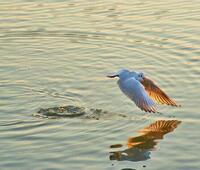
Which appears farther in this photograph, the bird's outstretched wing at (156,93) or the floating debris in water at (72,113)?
the bird's outstretched wing at (156,93)

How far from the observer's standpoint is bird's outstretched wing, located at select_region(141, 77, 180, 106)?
10273 mm

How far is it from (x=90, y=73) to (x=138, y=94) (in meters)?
2.22

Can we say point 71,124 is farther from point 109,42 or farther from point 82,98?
point 109,42

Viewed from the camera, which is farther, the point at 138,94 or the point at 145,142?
the point at 138,94

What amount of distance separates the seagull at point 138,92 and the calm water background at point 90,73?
0.21m

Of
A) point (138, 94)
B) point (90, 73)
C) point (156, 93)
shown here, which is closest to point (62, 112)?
point (138, 94)

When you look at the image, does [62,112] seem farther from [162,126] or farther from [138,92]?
[162,126]

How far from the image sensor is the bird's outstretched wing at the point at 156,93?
10273 millimetres

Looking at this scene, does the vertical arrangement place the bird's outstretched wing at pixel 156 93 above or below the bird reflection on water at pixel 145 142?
above

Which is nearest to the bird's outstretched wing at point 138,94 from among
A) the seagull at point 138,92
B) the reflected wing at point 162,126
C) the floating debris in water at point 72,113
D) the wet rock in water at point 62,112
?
the seagull at point 138,92

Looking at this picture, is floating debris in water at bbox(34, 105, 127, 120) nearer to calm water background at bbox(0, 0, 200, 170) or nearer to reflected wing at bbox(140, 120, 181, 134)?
calm water background at bbox(0, 0, 200, 170)

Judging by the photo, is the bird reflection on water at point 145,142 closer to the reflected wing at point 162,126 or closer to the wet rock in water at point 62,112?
the reflected wing at point 162,126

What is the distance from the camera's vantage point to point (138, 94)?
9781mm

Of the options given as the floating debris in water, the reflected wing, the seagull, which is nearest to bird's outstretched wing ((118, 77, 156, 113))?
the seagull
